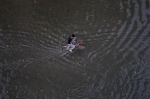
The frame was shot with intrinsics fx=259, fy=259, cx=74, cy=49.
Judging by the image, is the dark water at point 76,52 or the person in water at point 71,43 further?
the person in water at point 71,43

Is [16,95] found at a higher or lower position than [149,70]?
lower

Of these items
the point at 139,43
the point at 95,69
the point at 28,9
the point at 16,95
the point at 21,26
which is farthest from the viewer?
the point at 28,9

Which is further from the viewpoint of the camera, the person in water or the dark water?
the person in water

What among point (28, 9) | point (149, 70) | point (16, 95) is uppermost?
point (28, 9)

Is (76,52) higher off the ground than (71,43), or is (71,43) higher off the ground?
(71,43)

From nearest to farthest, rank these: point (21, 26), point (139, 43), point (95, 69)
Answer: point (95, 69) → point (139, 43) → point (21, 26)

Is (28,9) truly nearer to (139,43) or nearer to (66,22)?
(66,22)

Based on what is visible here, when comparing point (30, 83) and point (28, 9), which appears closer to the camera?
point (30, 83)

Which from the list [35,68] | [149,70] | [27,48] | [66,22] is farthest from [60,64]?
[149,70]
